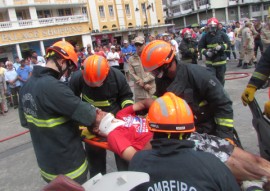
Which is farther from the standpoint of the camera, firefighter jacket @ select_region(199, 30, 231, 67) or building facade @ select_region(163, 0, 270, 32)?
building facade @ select_region(163, 0, 270, 32)

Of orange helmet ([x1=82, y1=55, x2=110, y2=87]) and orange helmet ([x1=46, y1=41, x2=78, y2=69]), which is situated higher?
orange helmet ([x1=46, y1=41, x2=78, y2=69])

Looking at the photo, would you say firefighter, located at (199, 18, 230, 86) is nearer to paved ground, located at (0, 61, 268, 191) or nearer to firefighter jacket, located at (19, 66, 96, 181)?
paved ground, located at (0, 61, 268, 191)

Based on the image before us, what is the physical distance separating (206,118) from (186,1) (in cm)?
5994

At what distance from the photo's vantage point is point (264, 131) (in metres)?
2.34

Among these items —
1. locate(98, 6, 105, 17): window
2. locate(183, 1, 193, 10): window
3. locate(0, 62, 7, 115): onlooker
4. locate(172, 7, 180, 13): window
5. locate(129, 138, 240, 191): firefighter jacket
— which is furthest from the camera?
locate(172, 7, 180, 13): window

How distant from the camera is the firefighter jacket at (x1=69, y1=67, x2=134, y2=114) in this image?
9.93ft

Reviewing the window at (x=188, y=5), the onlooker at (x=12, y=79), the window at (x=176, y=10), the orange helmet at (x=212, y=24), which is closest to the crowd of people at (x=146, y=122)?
the orange helmet at (x=212, y=24)

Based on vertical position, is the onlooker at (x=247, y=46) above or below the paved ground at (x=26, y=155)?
above

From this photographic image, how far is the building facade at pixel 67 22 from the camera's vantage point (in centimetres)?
2727

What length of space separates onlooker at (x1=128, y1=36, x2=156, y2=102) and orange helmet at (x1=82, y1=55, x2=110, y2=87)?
2473mm

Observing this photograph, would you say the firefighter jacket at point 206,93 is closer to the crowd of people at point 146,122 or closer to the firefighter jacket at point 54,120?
the crowd of people at point 146,122

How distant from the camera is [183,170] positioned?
1306 mm

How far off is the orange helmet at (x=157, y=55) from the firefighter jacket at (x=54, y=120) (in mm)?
646

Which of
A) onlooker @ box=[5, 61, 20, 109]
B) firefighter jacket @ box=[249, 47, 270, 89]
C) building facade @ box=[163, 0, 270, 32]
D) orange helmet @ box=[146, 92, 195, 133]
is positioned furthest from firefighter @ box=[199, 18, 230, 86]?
building facade @ box=[163, 0, 270, 32]
